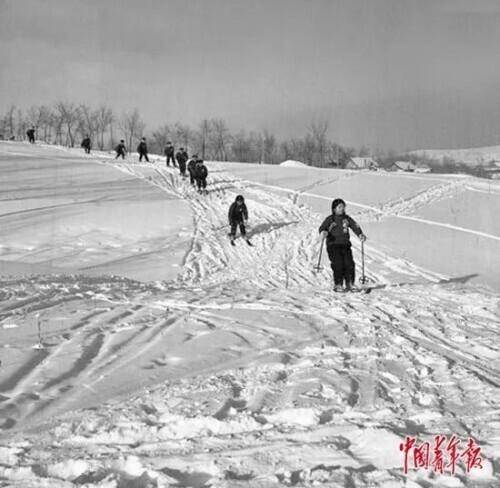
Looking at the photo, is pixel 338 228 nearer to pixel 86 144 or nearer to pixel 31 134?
pixel 86 144

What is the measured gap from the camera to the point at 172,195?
25812 mm

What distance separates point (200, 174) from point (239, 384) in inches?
836

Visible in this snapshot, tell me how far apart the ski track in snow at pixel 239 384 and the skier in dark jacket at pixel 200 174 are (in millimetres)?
16000

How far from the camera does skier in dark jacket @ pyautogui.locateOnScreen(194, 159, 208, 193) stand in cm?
2525

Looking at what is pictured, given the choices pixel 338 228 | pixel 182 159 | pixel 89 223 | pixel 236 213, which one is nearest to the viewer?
pixel 338 228

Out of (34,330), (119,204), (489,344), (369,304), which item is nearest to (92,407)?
(34,330)

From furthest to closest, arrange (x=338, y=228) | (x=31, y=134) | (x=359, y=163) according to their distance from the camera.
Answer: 1. (x=359, y=163)
2. (x=31, y=134)
3. (x=338, y=228)

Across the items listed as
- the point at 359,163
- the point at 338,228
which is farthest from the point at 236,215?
the point at 359,163

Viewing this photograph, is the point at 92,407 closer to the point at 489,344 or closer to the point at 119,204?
the point at 489,344

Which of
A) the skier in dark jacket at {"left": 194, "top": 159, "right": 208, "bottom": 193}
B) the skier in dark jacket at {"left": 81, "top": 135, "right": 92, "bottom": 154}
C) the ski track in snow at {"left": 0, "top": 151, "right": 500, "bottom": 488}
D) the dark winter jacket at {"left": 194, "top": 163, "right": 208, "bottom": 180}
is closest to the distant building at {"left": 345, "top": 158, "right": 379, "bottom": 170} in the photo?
the skier in dark jacket at {"left": 81, "top": 135, "right": 92, "bottom": 154}

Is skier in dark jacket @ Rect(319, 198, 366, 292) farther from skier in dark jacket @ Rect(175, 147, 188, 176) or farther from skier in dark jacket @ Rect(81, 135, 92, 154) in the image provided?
skier in dark jacket @ Rect(81, 135, 92, 154)

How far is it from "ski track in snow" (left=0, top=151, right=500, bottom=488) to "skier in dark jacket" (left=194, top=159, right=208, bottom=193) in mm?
16000

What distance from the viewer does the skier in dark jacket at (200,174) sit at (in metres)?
25.2

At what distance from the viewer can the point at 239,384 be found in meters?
4.68
